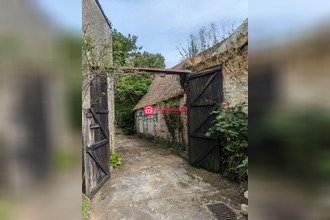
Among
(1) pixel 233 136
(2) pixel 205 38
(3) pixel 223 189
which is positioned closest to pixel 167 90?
(2) pixel 205 38

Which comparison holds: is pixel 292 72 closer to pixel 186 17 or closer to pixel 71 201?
pixel 71 201

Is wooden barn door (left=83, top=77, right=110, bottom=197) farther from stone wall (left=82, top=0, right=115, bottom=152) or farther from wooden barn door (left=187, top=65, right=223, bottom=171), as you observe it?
wooden barn door (left=187, top=65, right=223, bottom=171)

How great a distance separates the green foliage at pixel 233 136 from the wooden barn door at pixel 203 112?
0.25 metres

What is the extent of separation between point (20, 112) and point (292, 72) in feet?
2.59

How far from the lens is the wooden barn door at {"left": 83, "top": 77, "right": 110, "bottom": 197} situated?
284cm

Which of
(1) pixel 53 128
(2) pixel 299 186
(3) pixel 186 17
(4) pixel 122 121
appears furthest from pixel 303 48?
(4) pixel 122 121

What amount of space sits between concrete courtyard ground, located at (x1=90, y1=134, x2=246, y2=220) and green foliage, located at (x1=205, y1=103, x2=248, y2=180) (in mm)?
335

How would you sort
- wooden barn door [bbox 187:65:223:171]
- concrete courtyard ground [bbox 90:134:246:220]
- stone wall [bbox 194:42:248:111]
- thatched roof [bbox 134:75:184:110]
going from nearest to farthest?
concrete courtyard ground [bbox 90:134:246:220] → stone wall [bbox 194:42:248:111] → wooden barn door [bbox 187:65:223:171] → thatched roof [bbox 134:75:184:110]

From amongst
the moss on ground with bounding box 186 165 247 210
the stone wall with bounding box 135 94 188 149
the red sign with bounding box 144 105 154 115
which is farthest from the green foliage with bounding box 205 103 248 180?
the red sign with bounding box 144 105 154 115

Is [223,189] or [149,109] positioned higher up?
[149,109]

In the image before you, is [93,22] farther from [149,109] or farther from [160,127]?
[149,109]

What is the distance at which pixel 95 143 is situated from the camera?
10.4ft

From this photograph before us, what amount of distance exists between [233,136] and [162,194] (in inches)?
75.7

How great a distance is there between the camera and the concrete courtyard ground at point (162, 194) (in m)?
2.42
